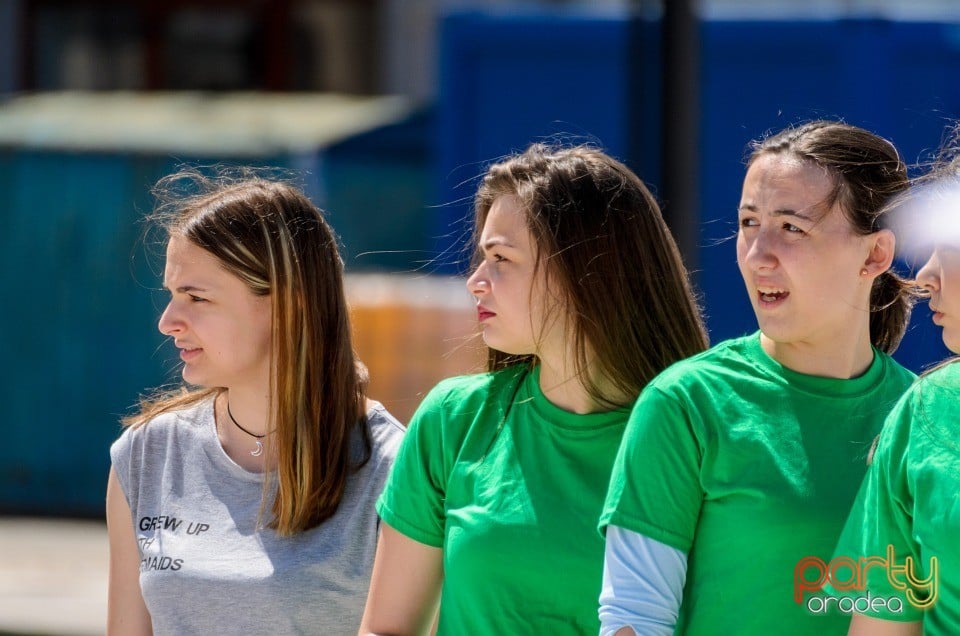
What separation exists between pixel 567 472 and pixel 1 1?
12.4 metres

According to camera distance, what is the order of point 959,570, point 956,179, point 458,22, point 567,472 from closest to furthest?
point 959,570 < point 956,179 < point 567,472 < point 458,22

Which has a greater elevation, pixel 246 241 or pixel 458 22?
pixel 458 22

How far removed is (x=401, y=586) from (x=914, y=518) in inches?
31.2

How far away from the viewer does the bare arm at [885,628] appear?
175 cm

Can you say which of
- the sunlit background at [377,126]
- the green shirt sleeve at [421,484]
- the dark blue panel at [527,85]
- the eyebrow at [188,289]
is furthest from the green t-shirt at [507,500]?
the dark blue panel at [527,85]

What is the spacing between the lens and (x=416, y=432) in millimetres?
2201

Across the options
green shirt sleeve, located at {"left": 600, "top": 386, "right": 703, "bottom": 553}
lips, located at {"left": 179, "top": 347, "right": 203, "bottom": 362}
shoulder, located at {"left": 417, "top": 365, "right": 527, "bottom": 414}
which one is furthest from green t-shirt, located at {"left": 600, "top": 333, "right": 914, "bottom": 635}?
lips, located at {"left": 179, "top": 347, "right": 203, "bottom": 362}

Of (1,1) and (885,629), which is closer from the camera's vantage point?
(885,629)

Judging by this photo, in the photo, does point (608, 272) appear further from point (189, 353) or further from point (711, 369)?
point (189, 353)

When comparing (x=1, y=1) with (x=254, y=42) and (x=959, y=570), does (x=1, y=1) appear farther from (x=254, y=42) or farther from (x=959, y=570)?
(x=959, y=570)

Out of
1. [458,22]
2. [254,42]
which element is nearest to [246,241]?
A: [458,22]

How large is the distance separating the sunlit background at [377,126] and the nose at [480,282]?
261 mm

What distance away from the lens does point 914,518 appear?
1.72 meters

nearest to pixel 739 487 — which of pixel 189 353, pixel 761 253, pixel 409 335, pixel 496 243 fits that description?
pixel 761 253
